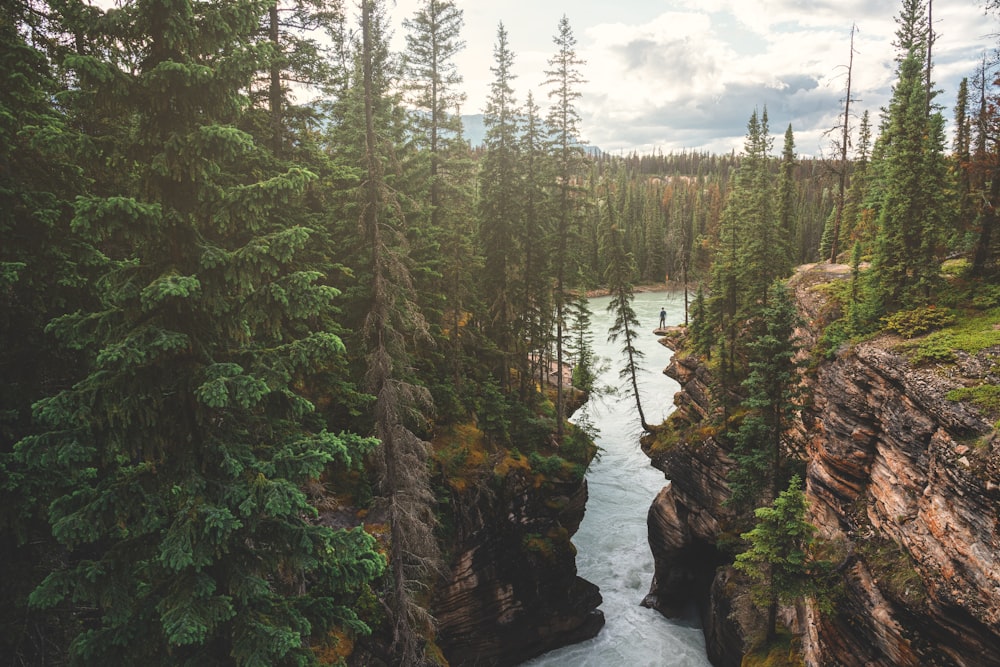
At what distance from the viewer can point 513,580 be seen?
1972 cm

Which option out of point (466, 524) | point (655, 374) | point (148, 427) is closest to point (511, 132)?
point (466, 524)

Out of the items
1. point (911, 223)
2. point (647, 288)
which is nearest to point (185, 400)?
point (911, 223)

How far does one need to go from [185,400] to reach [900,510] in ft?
50.6

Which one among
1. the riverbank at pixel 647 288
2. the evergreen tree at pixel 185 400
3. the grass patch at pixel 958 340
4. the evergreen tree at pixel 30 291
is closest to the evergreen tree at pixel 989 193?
the grass patch at pixel 958 340

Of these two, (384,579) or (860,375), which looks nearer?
(384,579)

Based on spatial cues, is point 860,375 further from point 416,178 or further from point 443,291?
point 416,178

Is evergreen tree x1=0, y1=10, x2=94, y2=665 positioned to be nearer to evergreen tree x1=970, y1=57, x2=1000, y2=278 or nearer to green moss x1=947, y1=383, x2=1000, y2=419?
green moss x1=947, y1=383, x2=1000, y2=419

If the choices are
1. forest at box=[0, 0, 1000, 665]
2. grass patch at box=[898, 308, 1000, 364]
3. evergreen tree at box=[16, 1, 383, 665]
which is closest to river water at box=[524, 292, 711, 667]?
forest at box=[0, 0, 1000, 665]

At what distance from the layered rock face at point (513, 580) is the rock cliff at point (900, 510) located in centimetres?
625

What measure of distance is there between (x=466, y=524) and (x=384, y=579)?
5083mm

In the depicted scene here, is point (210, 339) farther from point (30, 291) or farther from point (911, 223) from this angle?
point (911, 223)

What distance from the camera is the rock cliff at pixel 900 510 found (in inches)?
393

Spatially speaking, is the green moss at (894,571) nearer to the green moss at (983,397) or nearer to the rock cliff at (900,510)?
the rock cliff at (900,510)

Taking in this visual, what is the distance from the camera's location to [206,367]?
662 centimetres
